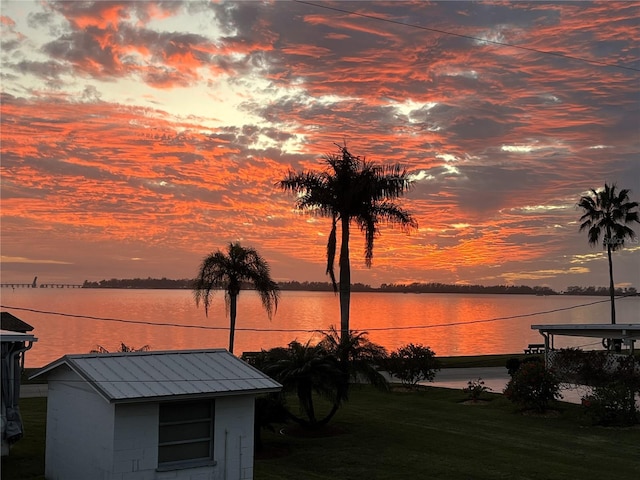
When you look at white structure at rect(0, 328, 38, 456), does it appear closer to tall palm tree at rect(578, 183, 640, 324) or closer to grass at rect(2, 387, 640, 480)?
grass at rect(2, 387, 640, 480)

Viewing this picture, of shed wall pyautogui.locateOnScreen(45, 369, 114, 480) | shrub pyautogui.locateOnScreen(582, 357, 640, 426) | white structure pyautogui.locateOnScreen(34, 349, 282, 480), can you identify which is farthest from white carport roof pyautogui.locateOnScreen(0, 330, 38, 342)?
shrub pyautogui.locateOnScreen(582, 357, 640, 426)

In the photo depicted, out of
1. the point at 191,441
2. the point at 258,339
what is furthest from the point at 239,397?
the point at 258,339

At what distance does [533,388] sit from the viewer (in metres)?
28.3

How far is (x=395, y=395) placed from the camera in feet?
108

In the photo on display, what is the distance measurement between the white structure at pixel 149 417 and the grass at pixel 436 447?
187cm

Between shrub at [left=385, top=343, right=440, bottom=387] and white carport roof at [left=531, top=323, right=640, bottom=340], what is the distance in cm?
653

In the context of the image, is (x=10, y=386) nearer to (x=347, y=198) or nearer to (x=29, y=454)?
(x=29, y=454)

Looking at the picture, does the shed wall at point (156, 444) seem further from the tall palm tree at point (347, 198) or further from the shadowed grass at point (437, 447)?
the tall palm tree at point (347, 198)

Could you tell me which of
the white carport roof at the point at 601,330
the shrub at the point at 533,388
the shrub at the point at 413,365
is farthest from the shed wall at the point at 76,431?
the white carport roof at the point at 601,330

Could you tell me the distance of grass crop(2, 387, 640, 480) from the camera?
18422mm

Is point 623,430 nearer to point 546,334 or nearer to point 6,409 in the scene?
point 546,334

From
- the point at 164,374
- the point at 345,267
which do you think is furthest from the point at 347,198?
the point at 164,374

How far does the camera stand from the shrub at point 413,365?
1357 inches

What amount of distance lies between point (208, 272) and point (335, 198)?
9760 millimetres
